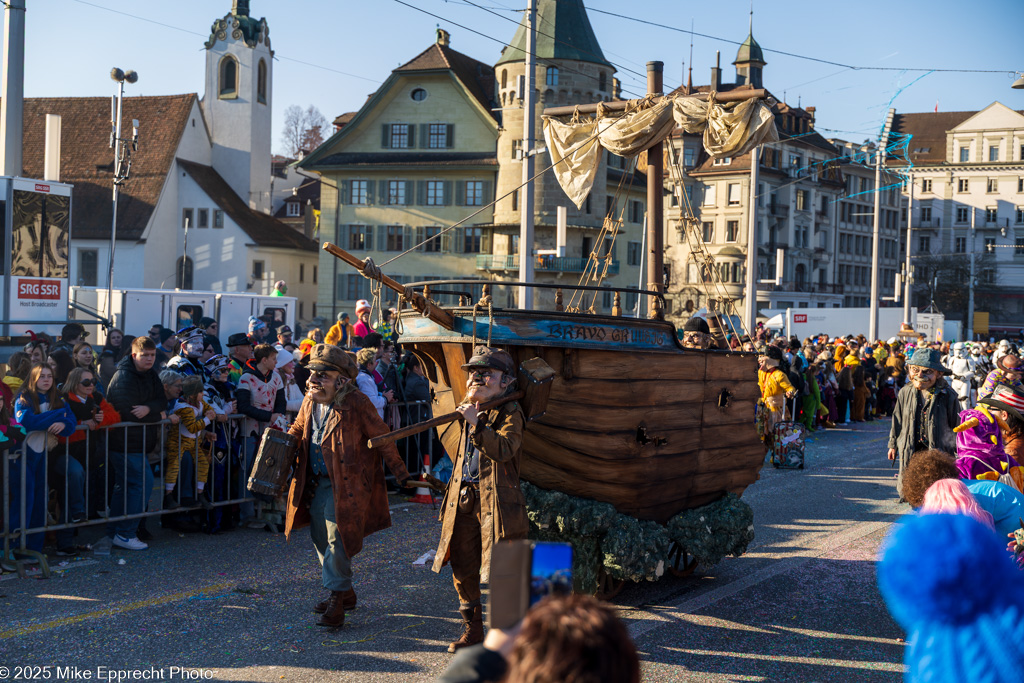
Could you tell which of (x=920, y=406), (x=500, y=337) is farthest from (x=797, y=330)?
→ (x=500, y=337)

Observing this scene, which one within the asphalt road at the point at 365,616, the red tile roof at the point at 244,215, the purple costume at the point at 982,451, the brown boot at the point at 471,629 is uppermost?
the red tile roof at the point at 244,215

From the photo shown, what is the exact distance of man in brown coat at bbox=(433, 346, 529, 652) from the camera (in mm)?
5820

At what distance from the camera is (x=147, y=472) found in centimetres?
880

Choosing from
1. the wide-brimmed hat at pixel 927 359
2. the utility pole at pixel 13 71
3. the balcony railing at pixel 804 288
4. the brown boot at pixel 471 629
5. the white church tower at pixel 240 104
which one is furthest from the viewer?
the balcony railing at pixel 804 288

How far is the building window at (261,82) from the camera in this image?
57953mm

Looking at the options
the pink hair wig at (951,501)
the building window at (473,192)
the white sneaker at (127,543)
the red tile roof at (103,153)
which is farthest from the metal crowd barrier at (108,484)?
the red tile roof at (103,153)

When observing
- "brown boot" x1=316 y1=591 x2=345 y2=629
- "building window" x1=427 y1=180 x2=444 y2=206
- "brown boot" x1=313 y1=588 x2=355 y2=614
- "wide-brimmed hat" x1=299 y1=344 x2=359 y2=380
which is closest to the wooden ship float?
"wide-brimmed hat" x1=299 y1=344 x2=359 y2=380

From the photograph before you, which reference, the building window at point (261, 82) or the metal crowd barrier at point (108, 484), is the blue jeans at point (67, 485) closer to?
the metal crowd barrier at point (108, 484)

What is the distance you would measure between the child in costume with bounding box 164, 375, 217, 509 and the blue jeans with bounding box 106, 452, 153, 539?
0.26 m

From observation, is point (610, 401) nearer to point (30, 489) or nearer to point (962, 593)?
point (962, 593)

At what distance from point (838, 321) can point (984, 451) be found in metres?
Result: 39.9

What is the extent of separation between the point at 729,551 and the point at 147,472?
5.06 meters

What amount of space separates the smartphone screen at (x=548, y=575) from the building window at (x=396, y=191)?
47.8 metres

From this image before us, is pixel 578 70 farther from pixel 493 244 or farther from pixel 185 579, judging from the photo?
pixel 185 579
